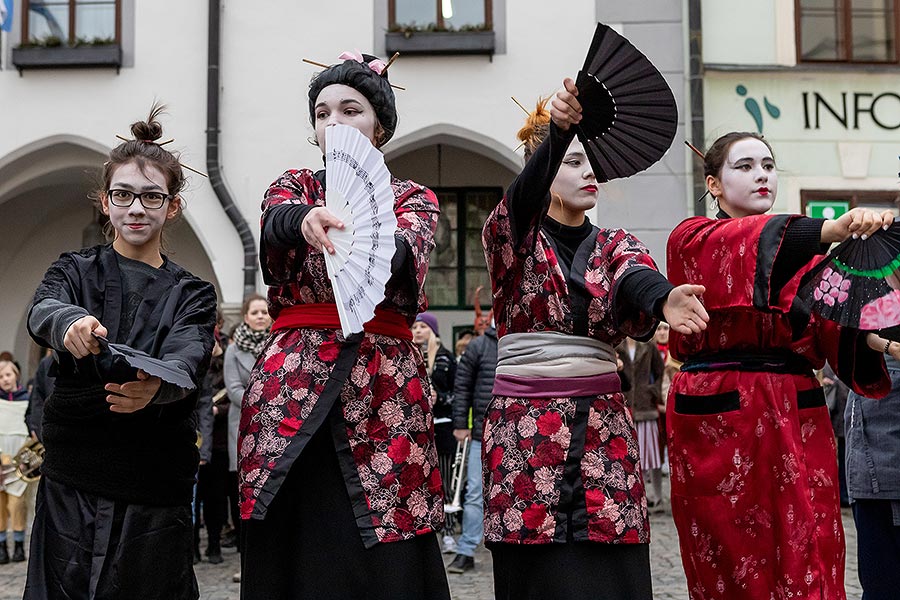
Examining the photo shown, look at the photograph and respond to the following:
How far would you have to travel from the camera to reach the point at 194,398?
322 centimetres

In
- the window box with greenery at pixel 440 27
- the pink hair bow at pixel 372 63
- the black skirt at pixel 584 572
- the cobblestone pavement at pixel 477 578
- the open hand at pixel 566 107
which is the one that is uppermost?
the window box with greenery at pixel 440 27

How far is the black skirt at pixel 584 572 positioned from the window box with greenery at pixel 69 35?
999 centimetres

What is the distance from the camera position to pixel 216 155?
1184cm

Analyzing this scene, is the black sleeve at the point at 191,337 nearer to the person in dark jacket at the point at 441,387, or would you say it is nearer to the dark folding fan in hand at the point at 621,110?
the dark folding fan in hand at the point at 621,110

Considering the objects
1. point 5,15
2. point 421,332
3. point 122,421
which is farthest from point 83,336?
point 5,15

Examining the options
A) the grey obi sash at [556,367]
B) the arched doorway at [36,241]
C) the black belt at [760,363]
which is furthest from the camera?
the arched doorway at [36,241]

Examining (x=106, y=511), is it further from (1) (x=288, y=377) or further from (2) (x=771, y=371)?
(2) (x=771, y=371)

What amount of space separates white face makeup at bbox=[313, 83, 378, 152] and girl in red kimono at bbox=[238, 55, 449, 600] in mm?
235

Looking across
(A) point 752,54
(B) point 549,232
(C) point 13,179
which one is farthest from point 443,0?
(B) point 549,232

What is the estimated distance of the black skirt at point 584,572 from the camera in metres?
3.11

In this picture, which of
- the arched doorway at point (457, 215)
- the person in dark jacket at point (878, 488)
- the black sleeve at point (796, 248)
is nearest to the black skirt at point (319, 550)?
the black sleeve at point (796, 248)

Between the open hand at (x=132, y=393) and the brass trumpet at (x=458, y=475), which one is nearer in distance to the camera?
the open hand at (x=132, y=393)

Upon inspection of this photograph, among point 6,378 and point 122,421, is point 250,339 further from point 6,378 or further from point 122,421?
point 122,421

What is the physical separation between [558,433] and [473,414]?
4.55 m
